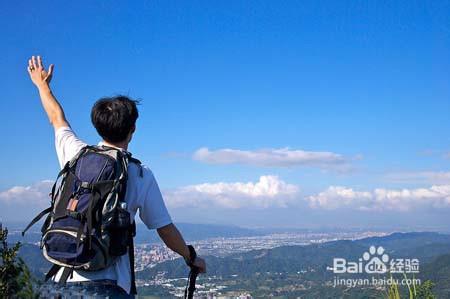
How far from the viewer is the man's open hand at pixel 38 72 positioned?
9.77ft

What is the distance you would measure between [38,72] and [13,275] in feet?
4.29

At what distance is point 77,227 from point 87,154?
0.33m

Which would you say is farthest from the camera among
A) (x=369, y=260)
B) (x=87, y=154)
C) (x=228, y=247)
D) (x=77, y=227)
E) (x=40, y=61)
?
(x=228, y=247)

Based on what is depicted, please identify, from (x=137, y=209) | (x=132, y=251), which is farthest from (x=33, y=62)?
(x=132, y=251)

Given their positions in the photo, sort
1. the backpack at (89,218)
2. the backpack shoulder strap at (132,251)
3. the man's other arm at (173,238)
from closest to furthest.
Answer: the backpack at (89,218) < the backpack shoulder strap at (132,251) < the man's other arm at (173,238)

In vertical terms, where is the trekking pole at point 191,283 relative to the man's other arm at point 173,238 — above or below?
below

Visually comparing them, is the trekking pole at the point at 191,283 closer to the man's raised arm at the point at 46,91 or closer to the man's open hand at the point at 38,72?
the man's raised arm at the point at 46,91

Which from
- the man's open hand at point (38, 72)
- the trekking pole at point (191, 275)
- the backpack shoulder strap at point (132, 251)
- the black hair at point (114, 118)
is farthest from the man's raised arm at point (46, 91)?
the trekking pole at point (191, 275)

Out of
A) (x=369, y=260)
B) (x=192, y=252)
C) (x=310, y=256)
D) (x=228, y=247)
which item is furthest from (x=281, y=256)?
(x=192, y=252)

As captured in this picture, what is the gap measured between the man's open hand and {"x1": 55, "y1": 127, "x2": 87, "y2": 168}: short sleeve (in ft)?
1.54

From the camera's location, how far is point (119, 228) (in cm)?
213

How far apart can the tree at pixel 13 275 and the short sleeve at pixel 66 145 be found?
1.56 ft

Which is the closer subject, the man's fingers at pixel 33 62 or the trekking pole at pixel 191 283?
the trekking pole at pixel 191 283

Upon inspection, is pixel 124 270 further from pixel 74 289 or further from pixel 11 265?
pixel 11 265
